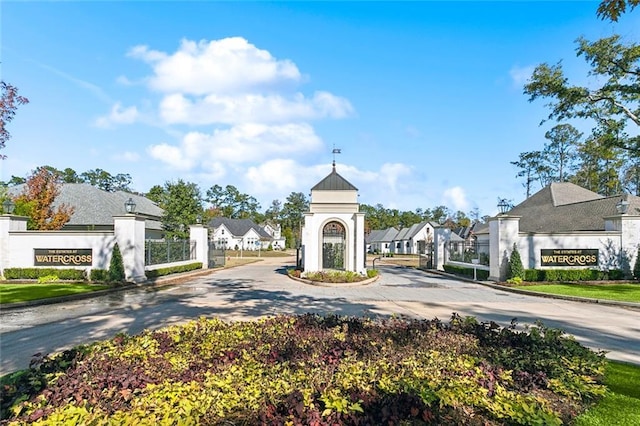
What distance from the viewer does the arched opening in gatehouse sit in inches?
870

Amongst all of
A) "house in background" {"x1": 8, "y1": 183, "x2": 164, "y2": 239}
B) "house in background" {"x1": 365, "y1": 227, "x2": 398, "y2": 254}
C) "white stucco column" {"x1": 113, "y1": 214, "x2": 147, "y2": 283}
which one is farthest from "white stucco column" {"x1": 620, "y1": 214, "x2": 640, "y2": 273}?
"house in background" {"x1": 365, "y1": 227, "x2": 398, "y2": 254}

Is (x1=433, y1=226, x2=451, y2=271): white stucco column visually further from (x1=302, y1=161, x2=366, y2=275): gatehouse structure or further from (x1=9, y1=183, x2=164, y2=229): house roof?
(x1=9, y1=183, x2=164, y2=229): house roof

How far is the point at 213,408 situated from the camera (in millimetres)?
3475

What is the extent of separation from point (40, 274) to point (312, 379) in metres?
18.6

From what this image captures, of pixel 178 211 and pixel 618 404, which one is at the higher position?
pixel 178 211

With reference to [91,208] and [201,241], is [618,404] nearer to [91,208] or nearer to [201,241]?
[201,241]

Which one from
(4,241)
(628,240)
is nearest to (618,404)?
(628,240)

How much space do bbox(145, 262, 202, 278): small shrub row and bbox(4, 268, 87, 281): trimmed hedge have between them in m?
2.92

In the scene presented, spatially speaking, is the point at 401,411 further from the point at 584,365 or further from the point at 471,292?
the point at 471,292

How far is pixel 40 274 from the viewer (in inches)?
690

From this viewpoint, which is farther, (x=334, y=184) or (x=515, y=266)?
(x=334, y=184)

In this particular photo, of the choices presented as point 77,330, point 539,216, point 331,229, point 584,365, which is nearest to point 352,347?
point 584,365

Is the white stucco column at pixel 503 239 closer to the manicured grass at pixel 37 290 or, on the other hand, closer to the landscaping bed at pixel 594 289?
the landscaping bed at pixel 594 289

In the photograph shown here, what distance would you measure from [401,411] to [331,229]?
18992mm
